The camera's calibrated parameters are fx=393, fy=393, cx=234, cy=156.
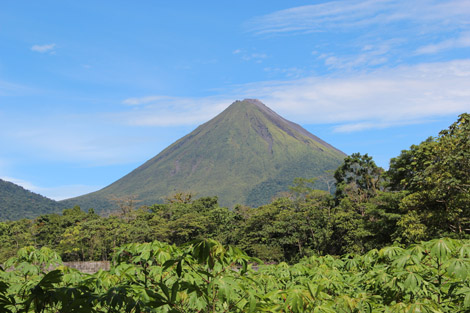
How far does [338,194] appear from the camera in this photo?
39719 mm

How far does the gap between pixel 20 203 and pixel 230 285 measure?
598 feet

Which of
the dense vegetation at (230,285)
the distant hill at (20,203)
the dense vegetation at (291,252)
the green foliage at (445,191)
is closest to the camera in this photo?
the dense vegetation at (230,285)

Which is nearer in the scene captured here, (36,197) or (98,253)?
(98,253)

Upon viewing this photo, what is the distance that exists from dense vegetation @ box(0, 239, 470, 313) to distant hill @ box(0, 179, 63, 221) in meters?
160

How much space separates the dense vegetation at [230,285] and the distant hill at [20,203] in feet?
527

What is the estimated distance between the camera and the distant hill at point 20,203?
149 meters

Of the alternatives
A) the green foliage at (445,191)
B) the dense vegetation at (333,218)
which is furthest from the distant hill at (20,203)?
the green foliage at (445,191)

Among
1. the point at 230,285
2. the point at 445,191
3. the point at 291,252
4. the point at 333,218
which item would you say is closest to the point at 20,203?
the point at 291,252

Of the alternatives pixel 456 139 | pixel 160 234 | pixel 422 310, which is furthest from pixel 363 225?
pixel 422 310

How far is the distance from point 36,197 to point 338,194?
166066mm

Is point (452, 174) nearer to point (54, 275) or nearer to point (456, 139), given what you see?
point (456, 139)

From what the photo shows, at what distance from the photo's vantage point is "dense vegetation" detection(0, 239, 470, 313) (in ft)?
8.97

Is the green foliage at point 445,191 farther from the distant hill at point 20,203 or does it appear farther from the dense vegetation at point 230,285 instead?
the distant hill at point 20,203

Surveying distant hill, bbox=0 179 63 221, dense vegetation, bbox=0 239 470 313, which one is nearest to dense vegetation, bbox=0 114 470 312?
dense vegetation, bbox=0 239 470 313
